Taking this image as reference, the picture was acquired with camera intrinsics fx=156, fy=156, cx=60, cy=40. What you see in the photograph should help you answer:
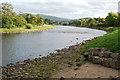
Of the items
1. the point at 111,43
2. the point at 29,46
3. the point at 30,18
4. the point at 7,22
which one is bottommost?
the point at 29,46

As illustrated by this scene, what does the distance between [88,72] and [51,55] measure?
36.7 feet

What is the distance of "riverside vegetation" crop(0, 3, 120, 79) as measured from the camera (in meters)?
14.4

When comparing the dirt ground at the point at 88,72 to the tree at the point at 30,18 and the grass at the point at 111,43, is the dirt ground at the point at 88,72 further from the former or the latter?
the tree at the point at 30,18

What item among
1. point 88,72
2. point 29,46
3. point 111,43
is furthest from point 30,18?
point 88,72

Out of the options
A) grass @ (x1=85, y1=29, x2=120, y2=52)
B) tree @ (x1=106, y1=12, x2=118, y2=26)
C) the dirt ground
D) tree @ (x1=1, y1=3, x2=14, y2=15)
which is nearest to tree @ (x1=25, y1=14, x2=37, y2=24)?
tree @ (x1=1, y1=3, x2=14, y2=15)

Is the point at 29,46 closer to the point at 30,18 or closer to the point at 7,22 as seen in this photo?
the point at 7,22

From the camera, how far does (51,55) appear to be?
79.0ft

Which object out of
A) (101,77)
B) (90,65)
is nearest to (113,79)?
(101,77)

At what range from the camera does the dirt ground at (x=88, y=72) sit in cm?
1266

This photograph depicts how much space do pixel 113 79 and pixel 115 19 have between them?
92.1 m

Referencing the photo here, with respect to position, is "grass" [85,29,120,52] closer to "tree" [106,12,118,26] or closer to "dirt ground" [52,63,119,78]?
"dirt ground" [52,63,119,78]

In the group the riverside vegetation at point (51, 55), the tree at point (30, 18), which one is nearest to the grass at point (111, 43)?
the riverside vegetation at point (51, 55)

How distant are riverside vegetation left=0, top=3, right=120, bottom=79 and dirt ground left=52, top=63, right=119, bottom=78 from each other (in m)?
0.90

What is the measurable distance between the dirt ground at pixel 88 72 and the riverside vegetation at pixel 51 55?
35.3 inches
